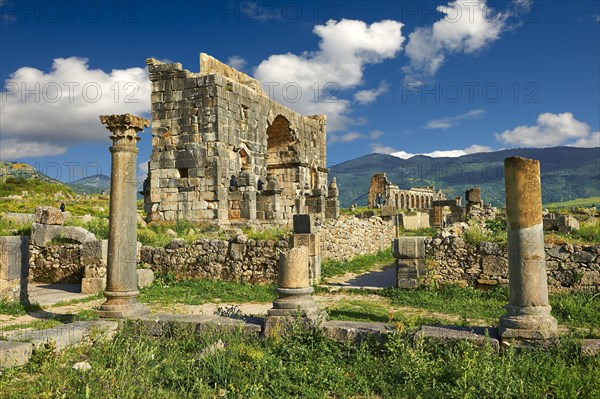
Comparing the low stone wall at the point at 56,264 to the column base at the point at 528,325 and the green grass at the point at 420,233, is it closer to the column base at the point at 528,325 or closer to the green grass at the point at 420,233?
the column base at the point at 528,325

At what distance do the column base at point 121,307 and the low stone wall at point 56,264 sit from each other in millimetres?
6348

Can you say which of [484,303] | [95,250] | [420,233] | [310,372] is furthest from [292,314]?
[420,233]

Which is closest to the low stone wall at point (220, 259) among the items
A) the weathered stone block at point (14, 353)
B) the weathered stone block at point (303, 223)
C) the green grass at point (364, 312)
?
the weathered stone block at point (303, 223)

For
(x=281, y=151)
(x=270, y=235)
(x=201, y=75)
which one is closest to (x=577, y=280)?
(x=270, y=235)

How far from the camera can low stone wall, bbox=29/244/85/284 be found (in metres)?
13.3

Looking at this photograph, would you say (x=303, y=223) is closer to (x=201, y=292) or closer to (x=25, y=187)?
(x=201, y=292)

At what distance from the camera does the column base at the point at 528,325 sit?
571cm

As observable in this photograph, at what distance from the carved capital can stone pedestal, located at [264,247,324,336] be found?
3290 millimetres

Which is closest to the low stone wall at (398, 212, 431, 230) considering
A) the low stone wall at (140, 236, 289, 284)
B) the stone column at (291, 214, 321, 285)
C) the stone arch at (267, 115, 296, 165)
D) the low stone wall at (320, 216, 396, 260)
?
the low stone wall at (320, 216, 396, 260)

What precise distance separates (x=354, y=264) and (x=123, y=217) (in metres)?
9.95

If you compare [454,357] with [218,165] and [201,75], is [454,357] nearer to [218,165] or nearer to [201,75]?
[218,165]

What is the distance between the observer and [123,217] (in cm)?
780

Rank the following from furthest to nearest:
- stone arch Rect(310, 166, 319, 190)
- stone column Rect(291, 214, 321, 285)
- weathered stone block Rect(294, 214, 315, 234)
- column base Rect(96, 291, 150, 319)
Result: stone arch Rect(310, 166, 319, 190) < weathered stone block Rect(294, 214, 315, 234) < stone column Rect(291, 214, 321, 285) < column base Rect(96, 291, 150, 319)

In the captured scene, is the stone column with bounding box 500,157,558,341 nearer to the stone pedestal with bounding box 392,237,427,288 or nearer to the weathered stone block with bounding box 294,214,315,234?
the stone pedestal with bounding box 392,237,427,288
